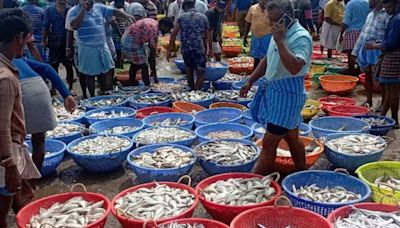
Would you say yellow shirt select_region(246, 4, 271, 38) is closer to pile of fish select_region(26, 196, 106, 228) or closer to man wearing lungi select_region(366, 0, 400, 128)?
man wearing lungi select_region(366, 0, 400, 128)

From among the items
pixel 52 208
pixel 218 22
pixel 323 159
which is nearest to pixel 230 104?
pixel 323 159

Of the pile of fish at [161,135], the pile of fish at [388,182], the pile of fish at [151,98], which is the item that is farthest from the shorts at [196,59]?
the pile of fish at [388,182]

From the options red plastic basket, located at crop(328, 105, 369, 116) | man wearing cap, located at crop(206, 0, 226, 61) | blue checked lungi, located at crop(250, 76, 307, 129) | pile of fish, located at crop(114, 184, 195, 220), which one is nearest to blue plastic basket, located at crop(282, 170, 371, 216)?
blue checked lungi, located at crop(250, 76, 307, 129)

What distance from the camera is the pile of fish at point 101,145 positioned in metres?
5.27

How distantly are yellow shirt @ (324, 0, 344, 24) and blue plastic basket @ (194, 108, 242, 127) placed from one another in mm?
4514

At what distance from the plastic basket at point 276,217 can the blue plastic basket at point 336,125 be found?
2.40 m

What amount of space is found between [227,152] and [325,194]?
4.21 feet

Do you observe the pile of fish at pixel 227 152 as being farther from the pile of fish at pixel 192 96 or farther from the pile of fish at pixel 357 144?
the pile of fish at pixel 192 96

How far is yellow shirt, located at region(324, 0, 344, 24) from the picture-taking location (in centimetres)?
995

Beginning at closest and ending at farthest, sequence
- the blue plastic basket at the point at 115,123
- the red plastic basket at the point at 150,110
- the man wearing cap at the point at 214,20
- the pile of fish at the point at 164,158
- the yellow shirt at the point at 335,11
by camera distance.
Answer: the pile of fish at the point at 164,158, the blue plastic basket at the point at 115,123, the red plastic basket at the point at 150,110, the man wearing cap at the point at 214,20, the yellow shirt at the point at 335,11

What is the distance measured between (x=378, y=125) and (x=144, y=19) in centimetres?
451

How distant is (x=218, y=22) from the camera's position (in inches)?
369

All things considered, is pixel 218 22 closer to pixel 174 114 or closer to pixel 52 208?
pixel 174 114

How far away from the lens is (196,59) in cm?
807
